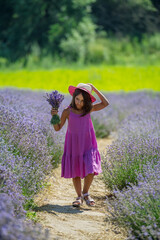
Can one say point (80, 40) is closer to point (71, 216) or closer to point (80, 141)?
point (80, 141)

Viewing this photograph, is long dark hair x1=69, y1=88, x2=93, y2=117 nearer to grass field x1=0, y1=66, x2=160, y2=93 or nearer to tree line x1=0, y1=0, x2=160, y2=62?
grass field x1=0, y1=66, x2=160, y2=93

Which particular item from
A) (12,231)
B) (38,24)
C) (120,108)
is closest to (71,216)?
(12,231)

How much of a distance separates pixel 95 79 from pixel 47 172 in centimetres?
849

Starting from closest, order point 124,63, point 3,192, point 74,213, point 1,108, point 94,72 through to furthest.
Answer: point 3,192 → point 74,213 → point 1,108 → point 94,72 → point 124,63

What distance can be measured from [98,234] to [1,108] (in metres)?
1.75

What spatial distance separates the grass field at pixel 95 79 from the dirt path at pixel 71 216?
24.4 feet

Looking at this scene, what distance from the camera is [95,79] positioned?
40.7ft

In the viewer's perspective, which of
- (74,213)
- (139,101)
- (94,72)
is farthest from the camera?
(94,72)

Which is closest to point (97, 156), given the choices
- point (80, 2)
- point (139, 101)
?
point (139, 101)

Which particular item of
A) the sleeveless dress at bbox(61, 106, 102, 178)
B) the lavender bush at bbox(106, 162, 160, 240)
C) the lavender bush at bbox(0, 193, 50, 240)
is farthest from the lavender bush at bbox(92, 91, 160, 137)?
the lavender bush at bbox(0, 193, 50, 240)

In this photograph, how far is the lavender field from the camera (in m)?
2.38

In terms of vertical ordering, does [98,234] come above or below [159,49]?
below

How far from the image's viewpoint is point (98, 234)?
2.89 meters

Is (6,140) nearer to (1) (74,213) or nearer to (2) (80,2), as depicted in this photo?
(1) (74,213)
